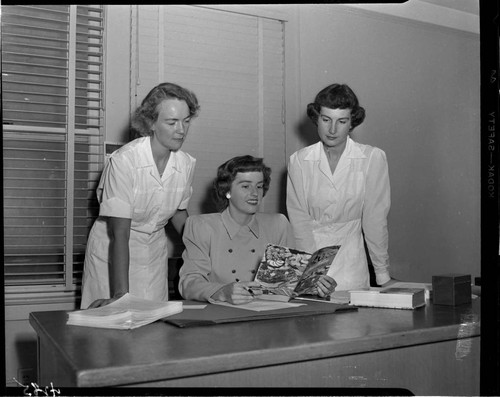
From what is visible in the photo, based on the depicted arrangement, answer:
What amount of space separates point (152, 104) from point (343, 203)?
2.36 ft

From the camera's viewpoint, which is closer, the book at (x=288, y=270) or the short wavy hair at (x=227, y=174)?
the book at (x=288, y=270)

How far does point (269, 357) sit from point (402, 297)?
0.58 m

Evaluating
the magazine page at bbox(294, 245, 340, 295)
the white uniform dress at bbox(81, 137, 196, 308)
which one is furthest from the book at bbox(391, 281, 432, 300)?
the white uniform dress at bbox(81, 137, 196, 308)

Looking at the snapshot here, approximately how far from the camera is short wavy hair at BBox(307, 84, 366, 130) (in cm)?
195

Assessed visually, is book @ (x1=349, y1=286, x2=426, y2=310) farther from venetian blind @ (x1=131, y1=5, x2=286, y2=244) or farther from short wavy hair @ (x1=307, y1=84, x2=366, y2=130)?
A: short wavy hair @ (x1=307, y1=84, x2=366, y2=130)

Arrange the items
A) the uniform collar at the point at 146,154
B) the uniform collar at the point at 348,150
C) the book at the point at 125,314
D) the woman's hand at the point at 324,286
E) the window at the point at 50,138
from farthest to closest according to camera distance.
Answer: the uniform collar at the point at 348,150 → the uniform collar at the point at 146,154 → the woman's hand at the point at 324,286 → the window at the point at 50,138 → the book at the point at 125,314

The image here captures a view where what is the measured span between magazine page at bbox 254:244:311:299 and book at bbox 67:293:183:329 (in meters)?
0.32

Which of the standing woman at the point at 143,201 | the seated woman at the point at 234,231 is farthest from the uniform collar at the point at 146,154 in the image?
the seated woman at the point at 234,231

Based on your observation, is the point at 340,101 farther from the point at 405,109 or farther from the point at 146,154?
the point at 146,154

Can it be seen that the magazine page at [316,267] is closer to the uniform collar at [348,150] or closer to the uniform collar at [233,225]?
the uniform collar at [233,225]

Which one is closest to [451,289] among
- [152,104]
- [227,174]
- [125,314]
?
[227,174]

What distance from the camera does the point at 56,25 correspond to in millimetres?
1701

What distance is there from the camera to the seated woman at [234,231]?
1837mm

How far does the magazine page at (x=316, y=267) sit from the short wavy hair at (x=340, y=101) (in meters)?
0.53
